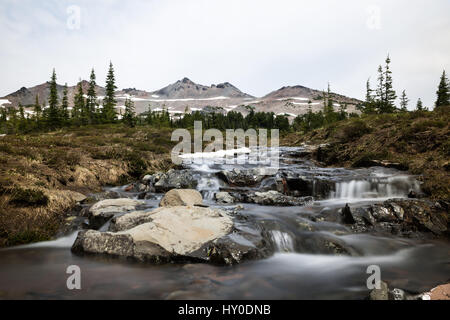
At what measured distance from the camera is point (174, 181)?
10484mm

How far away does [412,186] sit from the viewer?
8531mm

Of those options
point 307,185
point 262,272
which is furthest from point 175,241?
point 307,185

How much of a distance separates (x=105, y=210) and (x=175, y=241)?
2.75m

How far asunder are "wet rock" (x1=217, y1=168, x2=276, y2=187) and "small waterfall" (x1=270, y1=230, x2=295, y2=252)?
16.8 ft

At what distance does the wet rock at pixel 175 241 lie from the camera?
4.61m

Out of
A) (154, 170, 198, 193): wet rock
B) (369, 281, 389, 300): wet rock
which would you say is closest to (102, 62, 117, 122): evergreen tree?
(154, 170, 198, 193): wet rock

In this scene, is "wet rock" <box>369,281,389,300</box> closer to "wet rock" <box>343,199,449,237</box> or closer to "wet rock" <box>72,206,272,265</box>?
"wet rock" <box>72,206,272,265</box>

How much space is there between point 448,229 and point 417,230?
0.76 m

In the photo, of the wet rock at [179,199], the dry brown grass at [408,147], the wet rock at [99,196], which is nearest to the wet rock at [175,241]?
the wet rock at [179,199]

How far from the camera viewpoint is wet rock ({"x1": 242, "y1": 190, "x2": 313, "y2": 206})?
828 cm

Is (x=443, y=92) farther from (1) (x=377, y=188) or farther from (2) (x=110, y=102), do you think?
(2) (x=110, y=102)

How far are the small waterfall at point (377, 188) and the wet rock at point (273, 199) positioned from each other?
1488 millimetres

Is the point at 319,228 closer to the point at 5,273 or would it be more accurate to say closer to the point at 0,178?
the point at 5,273
